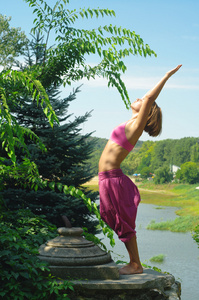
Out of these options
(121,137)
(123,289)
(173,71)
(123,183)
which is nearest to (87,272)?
(123,289)

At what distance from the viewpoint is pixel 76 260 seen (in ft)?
12.3

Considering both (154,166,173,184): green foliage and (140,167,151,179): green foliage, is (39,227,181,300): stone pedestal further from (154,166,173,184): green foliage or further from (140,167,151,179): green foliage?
(140,167,151,179): green foliage

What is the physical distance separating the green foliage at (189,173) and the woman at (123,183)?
130ft

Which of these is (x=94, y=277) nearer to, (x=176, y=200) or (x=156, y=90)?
(x=156, y=90)

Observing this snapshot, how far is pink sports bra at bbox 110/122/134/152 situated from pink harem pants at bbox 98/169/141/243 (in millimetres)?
252

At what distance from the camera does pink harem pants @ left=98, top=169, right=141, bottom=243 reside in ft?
12.6

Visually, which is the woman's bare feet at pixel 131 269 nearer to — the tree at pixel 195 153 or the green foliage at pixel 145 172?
the tree at pixel 195 153

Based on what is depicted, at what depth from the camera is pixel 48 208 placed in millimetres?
7613

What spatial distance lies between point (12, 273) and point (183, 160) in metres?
47.4

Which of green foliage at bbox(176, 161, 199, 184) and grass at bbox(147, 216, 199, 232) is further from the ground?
green foliage at bbox(176, 161, 199, 184)

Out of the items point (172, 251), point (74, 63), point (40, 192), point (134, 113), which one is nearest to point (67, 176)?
point (40, 192)

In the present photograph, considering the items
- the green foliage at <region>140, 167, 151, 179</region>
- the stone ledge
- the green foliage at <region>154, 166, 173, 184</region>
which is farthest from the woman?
the green foliage at <region>140, 167, 151, 179</region>

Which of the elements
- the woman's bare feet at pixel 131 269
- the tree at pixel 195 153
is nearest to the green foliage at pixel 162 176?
the tree at pixel 195 153

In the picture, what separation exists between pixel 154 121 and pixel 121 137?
43 cm
